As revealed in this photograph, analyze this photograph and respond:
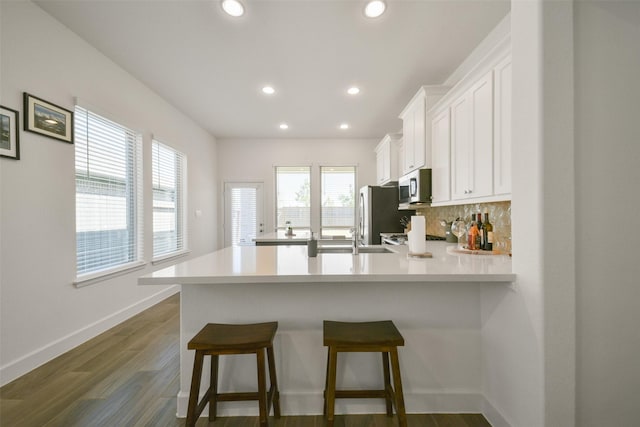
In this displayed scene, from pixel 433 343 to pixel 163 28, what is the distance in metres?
3.16

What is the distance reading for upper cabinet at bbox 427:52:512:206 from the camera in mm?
1786

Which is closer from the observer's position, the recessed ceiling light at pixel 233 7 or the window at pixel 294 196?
the recessed ceiling light at pixel 233 7

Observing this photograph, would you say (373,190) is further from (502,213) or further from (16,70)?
(16,70)

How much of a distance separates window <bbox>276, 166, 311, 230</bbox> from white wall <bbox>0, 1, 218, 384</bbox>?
318 centimetres

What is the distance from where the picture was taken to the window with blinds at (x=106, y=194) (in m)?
2.61

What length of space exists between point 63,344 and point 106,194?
143 centimetres

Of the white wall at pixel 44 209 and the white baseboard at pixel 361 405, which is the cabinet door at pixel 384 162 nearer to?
the white baseboard at pixel 361 405

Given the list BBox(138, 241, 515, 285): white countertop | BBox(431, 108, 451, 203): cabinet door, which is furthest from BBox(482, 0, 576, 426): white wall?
BBox(431, 108, 451, 203): cabinet door

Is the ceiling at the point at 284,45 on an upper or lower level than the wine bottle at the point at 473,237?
upper

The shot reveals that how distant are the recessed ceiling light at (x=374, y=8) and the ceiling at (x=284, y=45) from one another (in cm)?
4

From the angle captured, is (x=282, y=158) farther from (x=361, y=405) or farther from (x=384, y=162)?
(x=361, y=405)

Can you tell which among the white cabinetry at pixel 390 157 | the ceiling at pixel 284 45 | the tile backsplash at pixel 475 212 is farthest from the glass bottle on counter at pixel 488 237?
the white cabinetry at pixel 390 157

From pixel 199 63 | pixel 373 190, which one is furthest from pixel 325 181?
pixel 199 63

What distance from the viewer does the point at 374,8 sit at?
2115 millimetres
